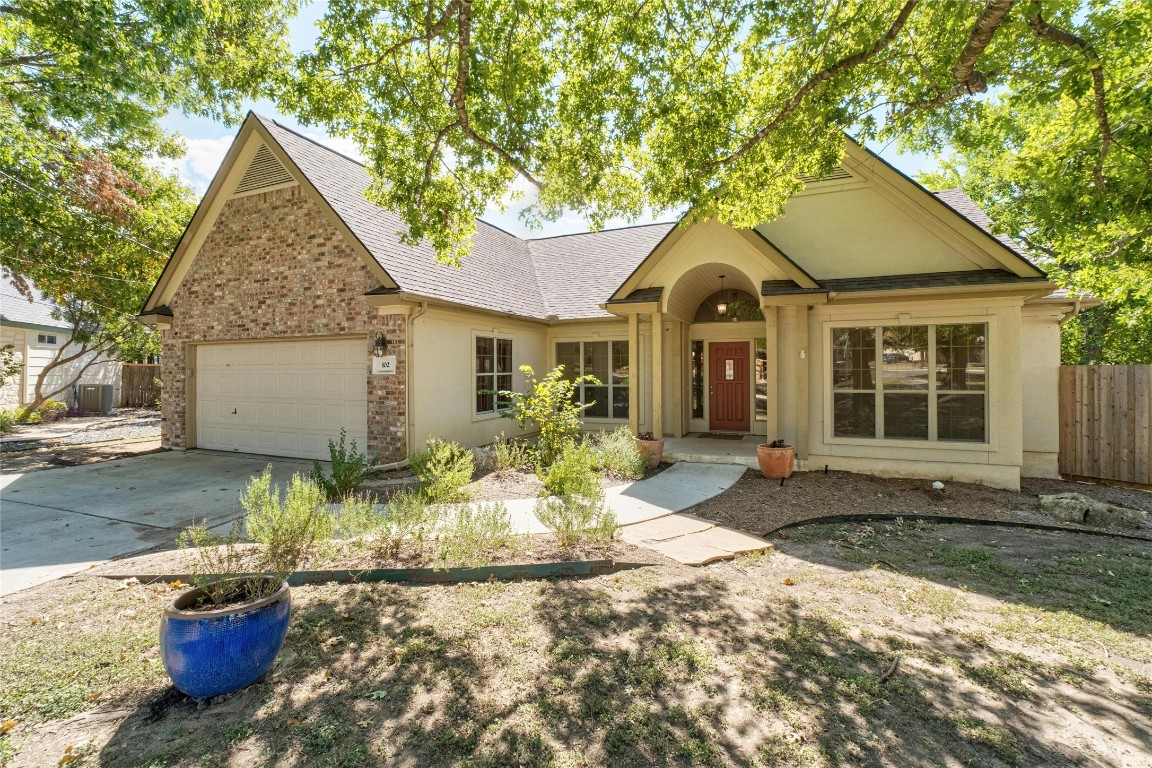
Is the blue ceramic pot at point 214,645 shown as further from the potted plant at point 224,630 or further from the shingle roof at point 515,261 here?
the shingle roof at point 515,261

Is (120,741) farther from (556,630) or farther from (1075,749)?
(1075,749)

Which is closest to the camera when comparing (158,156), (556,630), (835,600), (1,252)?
(556,630)

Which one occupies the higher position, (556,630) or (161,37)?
(161,37)

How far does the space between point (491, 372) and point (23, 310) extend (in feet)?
66.5

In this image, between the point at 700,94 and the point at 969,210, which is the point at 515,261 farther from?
the point at 969,210

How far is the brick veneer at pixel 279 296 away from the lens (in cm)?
963

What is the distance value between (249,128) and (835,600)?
42.6ft

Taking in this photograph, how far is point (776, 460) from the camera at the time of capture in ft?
29.0

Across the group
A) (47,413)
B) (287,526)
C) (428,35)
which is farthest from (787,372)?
(47,413)

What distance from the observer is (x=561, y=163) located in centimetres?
830

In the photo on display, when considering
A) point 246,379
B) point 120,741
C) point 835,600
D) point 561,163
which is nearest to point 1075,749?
point 835,600

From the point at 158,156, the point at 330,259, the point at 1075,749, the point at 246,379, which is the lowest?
the point at 1075,749

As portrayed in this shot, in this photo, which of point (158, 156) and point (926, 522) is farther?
point (158, 156)

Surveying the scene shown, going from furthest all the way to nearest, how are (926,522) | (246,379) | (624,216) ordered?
(246,379), (624,216), (926,522)
